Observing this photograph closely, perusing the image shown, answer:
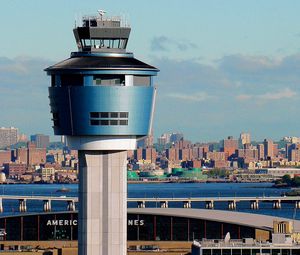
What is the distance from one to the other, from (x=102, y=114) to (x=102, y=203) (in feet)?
15.3

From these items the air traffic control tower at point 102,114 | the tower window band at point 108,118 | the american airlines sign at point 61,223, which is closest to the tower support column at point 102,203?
the air traffic control tower at point 102,114

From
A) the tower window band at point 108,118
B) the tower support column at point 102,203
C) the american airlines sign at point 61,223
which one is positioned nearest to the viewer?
the tower window band at point 108,118

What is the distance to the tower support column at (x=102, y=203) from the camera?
80438mm

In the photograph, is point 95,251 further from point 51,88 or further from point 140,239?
point 140,239

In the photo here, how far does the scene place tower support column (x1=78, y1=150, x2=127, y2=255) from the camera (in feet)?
264

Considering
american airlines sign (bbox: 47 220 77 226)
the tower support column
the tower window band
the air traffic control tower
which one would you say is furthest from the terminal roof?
american airlines sign (bbox: 47 220 77 226)

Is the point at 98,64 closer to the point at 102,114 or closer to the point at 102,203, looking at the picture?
the point at 102,114

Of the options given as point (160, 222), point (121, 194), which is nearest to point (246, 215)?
point (160, 222)

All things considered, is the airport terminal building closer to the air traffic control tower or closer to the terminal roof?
the air traffic control tower

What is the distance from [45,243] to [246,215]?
18296 mm

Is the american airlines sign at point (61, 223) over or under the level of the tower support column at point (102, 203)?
under

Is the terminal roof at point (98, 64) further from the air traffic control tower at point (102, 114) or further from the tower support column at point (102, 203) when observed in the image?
the tower support column at point (102, 203)

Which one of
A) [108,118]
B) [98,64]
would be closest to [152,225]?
[108,118]

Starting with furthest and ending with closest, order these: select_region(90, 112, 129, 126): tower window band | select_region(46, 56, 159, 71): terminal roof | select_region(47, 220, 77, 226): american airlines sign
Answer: select_region(47, 220, 77, 226): american airlines sign → select_region(90, 112, 129, 126): tower window band → select_region(46, 56, 159, 71): terminal roof
